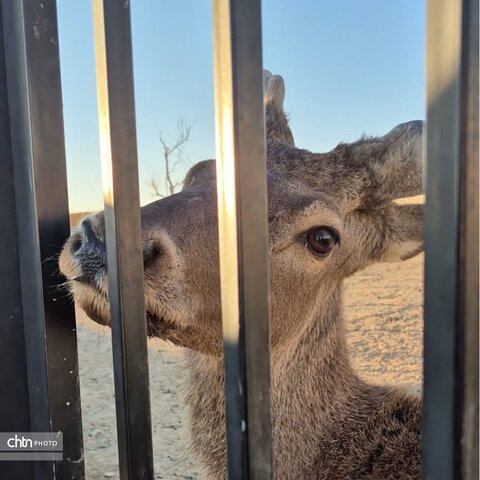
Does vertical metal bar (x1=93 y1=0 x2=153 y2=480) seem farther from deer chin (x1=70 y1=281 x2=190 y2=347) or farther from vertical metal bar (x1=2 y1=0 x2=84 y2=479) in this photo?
deer chin (x1=70 y1=281 x2=190 y2=347)

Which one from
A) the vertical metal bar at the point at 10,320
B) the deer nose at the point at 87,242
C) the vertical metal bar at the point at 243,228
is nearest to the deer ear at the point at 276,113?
the deer nose at the point at 87,242

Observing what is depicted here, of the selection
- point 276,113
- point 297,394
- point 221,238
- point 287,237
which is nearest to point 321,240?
point 287,237

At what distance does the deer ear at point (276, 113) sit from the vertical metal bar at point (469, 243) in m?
2.41

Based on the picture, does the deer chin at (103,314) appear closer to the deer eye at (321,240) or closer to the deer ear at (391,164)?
the deer eye at (321,240)

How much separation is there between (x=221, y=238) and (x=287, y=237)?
150 centimetres

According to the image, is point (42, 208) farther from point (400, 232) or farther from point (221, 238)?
point (400, 232)

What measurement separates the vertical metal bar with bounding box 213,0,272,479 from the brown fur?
1068mm

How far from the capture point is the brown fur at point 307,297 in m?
2.34

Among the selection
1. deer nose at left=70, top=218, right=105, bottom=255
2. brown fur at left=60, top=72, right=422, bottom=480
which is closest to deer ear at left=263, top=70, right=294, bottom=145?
brown fur at left=60, top=72, right=422, bottom=480

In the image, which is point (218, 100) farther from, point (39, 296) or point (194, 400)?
point (194, 400)

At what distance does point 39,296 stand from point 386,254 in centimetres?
195

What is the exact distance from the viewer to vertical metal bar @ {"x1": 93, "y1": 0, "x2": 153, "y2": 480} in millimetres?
1298

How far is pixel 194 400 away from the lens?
3037mm

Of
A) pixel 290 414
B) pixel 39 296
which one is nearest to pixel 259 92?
pixel 39 296
